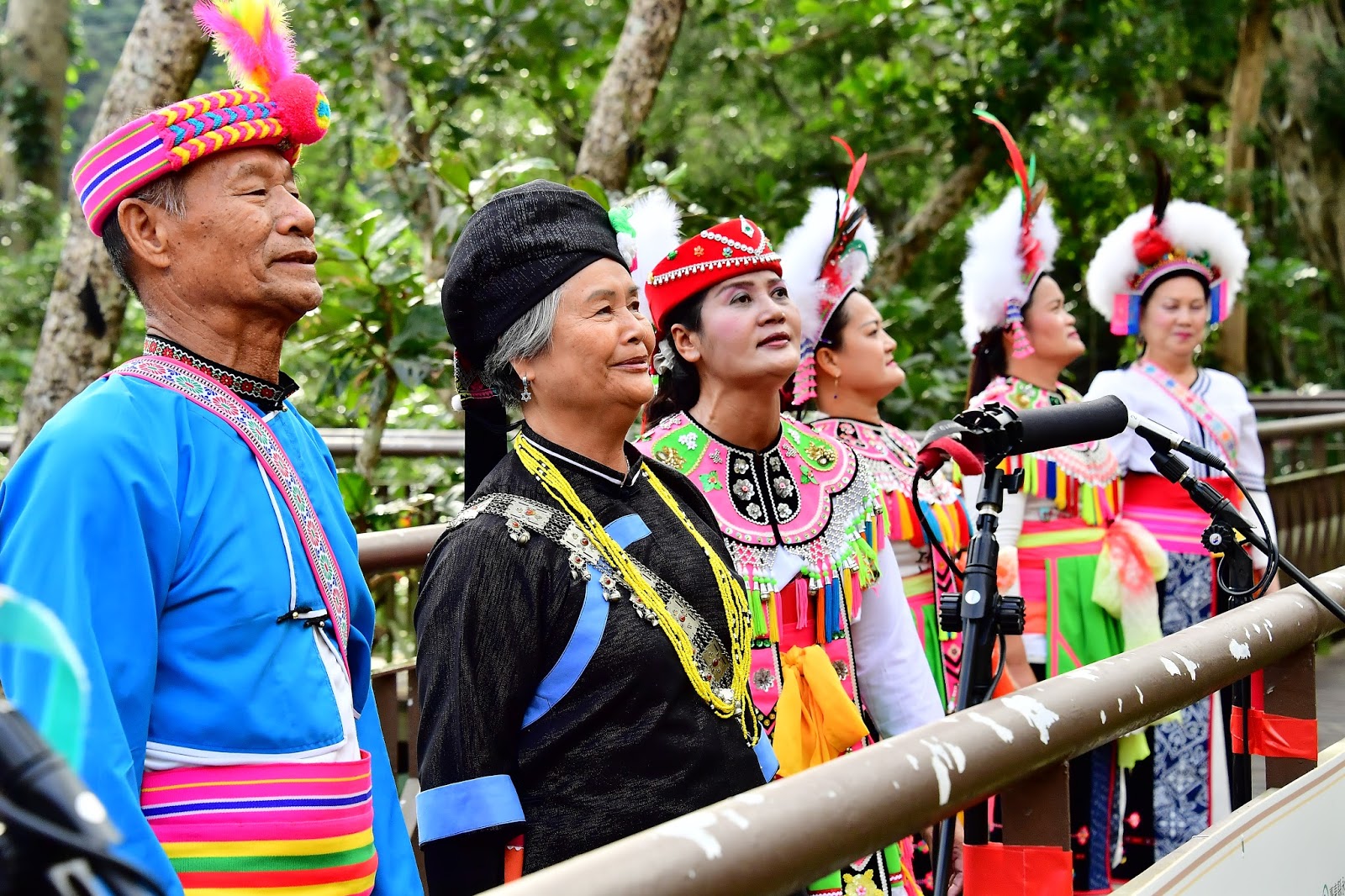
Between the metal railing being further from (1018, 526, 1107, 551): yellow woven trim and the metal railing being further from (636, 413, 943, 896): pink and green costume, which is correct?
(1018, 526, 1107, 551): yellow woven trim

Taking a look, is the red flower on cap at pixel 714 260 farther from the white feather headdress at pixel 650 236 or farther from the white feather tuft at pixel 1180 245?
the white feather tuft at pixel 1180 245

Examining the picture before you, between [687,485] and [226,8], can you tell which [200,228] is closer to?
[226,8]

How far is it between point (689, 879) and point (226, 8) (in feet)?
5.08

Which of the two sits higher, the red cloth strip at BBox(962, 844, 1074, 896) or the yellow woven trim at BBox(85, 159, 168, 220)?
the yellow woven trim at BBox(85, 159, 168, 220)

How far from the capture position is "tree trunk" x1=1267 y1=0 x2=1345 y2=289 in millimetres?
14281

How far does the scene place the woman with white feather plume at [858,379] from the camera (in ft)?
12.3

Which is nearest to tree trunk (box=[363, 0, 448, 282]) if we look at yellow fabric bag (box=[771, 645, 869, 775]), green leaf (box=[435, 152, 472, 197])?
green leaf (box=[435, 152, 472, 197])

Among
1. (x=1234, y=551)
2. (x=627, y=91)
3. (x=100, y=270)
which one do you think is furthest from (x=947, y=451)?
(x=627, y=91)

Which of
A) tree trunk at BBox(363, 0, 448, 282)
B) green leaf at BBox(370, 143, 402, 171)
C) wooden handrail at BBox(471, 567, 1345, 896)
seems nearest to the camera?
wooden handrail at BBox(471, 567, 1345, 896)

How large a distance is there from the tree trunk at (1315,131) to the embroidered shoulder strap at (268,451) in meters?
14.8

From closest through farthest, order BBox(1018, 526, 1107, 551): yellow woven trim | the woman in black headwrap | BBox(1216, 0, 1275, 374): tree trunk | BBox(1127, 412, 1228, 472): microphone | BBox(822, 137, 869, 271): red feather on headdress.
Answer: the woman in black headwrap < BBox(1127, 412, 1228, 472): microphone < BBox(822, 137, 869, 271): red feather on headdress < BBox(1018, 526, 1107, 551): yellow woven trim < BBox(1216, 0, 1275, 374): tree trunk

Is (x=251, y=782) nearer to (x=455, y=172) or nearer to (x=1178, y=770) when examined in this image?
(x=455, y=172)

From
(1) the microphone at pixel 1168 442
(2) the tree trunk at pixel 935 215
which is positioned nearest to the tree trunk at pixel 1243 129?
(2) the tree trunk at pixel 935 215

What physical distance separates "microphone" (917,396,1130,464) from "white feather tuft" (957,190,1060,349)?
7.41ft
